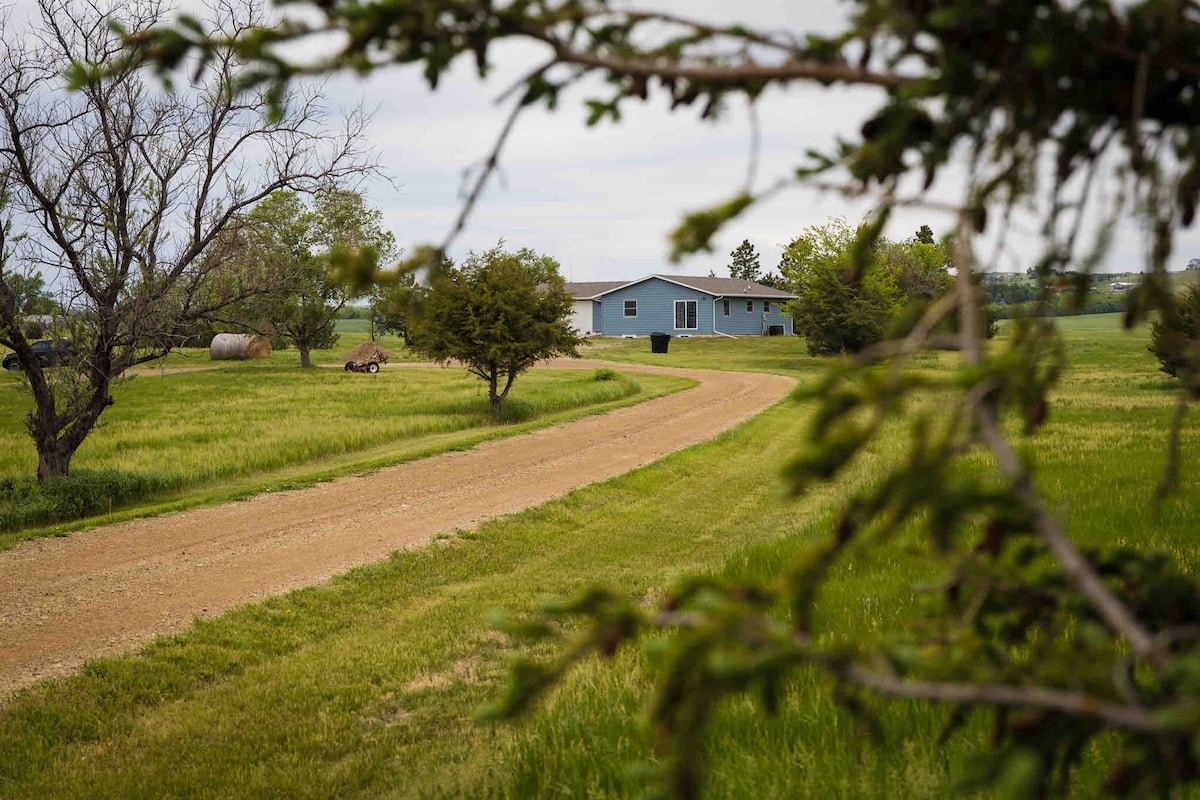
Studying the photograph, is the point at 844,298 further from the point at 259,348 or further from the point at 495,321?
the point at 259,348

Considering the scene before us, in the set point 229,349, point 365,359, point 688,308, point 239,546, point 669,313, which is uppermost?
point 688,308

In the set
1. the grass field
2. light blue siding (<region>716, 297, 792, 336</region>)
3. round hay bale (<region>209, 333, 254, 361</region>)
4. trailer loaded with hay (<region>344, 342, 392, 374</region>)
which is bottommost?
the grass field

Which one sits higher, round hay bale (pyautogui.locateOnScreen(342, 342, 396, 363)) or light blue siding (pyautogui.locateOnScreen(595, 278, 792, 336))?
light blue siding (pyautogui.locateOnScreen(595, 278, 792, 336))

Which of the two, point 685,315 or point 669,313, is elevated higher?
point 669,313

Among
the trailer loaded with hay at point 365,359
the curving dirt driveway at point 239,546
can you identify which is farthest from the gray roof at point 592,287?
the curving dirt driveway at point 239,546

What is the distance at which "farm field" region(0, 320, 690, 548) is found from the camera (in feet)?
49.9

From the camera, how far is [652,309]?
65250mm

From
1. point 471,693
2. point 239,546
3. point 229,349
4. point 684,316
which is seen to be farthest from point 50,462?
point 684,316

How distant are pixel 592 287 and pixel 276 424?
50.4 meters

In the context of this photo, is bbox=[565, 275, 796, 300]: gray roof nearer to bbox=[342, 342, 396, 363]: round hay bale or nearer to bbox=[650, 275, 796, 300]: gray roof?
bbox=[650, 275, 796, 300]: gray roof

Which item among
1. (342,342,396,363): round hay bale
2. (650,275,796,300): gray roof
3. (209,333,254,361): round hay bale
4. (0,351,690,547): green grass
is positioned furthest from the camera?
(650,275,796,300): gray roof

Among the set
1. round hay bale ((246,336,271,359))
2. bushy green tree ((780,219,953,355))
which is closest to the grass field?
bushy green tree ((780,219,953,355))

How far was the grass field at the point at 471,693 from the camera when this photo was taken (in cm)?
418

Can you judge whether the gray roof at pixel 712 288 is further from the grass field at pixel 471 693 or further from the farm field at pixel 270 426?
the grass field at pixel 471 693
